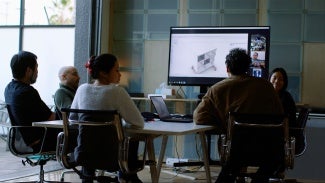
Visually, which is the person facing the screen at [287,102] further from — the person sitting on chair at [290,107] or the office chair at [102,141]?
the office chair at [102,141]

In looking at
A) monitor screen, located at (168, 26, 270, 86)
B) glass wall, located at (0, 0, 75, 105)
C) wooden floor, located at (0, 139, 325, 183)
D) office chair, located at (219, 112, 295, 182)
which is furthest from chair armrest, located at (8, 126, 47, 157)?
glass wall, located at (0, 0, 75, 105)

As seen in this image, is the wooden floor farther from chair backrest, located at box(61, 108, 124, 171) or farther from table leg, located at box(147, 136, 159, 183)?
chair backrest, located at box(61, 108, 124, 171)

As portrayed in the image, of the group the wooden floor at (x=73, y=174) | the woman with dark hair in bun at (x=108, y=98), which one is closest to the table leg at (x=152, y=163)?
the woman with dark hair in bun at (x=108, y=98)

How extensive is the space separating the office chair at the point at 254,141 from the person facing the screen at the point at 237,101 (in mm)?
68

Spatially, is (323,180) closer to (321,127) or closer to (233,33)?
(321,127)

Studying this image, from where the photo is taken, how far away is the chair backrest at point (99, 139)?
295 cm

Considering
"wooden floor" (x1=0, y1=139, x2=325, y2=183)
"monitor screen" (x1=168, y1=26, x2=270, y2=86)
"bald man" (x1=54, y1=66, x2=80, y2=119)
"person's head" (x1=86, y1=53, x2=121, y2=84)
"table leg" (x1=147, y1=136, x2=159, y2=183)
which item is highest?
"monitor screen" (x1=168, y1=26, x2=270, y2=86)

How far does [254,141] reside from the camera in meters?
3.22

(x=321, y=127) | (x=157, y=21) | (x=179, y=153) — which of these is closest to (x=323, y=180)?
(x=321, y=127)

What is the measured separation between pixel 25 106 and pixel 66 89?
3.11 feet

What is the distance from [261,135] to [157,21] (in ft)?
10.8

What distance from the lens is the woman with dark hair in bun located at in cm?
304

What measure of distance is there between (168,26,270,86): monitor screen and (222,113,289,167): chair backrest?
1.97m

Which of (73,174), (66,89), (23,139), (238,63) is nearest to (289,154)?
(238,63)
